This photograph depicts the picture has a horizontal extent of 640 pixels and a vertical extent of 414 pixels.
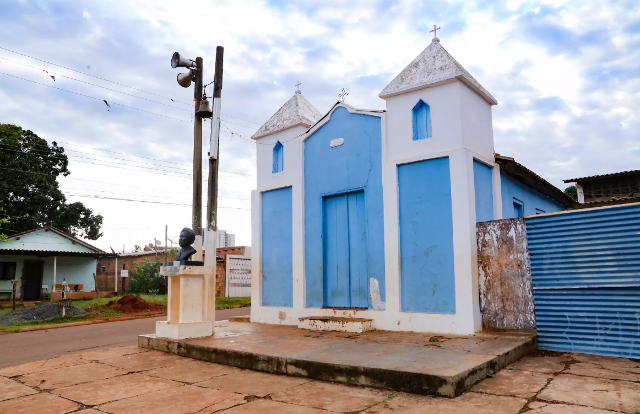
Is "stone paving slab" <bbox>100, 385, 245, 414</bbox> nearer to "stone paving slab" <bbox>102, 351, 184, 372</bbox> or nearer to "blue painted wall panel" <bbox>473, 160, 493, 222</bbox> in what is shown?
"stone paving slab" <bbox>102, 351, 184, 372</bbox>

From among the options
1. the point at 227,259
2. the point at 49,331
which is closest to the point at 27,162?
the point at 227,259

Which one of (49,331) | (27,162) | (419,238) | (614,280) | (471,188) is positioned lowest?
(49,331)

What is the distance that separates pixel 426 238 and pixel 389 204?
38.4 inches

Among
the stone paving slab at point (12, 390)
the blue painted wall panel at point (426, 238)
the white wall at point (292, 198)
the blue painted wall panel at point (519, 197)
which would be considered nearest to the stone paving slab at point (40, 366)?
the stone paving slab at point (12, 390)

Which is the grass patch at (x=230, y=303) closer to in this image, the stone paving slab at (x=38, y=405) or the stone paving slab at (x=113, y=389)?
the stone paving slab at (x=113, y=389)

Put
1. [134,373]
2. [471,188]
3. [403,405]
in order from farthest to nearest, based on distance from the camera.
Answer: [471,188] → [134,373] → [403,405]

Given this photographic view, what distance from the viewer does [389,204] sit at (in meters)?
8.52

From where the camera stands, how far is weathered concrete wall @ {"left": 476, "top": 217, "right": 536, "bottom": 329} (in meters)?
7.05

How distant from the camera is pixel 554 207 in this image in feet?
46.0

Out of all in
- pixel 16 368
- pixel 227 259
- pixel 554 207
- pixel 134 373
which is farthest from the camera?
pixel 227 259

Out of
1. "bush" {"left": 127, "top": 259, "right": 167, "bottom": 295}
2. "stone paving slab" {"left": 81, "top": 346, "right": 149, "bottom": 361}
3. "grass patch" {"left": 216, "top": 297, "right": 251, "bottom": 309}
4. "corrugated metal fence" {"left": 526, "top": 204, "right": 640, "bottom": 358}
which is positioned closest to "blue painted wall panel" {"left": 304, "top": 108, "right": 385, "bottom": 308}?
"corrugated metal fence" {"left": 526, "top": 204, "right": 640, "bottom": 358}

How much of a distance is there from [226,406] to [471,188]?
541 cm

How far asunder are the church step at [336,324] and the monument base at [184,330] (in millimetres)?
1911

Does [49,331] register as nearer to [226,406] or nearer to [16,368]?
[16,368]
